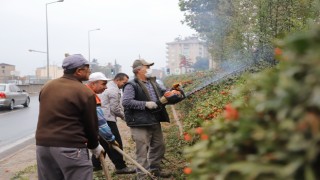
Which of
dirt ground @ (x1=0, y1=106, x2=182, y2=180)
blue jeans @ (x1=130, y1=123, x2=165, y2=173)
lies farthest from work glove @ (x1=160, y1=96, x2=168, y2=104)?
→ dirt ground @ (x1=0, y1=106, x2=182, y2=180)

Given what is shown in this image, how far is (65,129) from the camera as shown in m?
3.67

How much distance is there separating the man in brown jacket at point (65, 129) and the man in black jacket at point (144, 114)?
183 centimetres

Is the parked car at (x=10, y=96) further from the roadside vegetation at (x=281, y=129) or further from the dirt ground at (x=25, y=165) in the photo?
the roadside vegetation at (x=281, y=129)

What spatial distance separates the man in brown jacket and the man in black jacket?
1.83 m

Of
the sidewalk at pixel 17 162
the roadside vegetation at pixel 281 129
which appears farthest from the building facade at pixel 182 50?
the roadside vegetation at pixel 281 129

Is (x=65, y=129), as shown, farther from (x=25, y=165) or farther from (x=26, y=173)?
(x=25, y=165)

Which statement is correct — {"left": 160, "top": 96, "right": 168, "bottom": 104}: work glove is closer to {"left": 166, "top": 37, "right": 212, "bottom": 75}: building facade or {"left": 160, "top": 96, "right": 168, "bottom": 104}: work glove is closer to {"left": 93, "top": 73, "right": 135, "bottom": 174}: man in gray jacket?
{"left": 93, "top": 73, "right": 135, "bottom": 174}: man in gray jacket

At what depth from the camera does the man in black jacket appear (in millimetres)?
5672

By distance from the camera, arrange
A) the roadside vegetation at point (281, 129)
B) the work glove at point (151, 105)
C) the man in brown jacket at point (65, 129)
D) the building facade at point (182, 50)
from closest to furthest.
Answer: the roadside vegetation at point (281, 129), the man in brown jacket at point (65, 129), the work glove at point (151, 105), the building facade at point (182, 50)

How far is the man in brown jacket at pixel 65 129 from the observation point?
367 centimetres

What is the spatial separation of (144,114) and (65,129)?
214 cm

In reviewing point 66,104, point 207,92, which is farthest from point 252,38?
point 66,104

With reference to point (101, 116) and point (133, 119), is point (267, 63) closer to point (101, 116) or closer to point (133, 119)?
point (133, 119)

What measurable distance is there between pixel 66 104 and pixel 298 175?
2753mm
